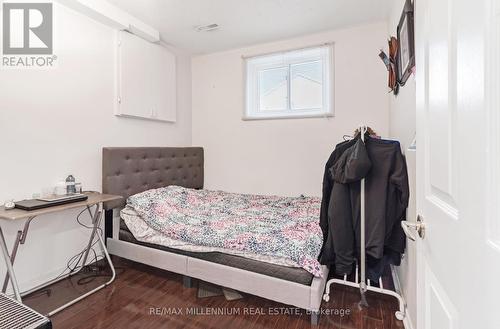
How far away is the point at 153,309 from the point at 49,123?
1.80 m

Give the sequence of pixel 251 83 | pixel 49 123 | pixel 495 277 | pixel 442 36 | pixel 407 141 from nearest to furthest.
Result: 1. pixel 495 277
2. pixel 442 36
3. pixel 407 141
4. pixel 49 123
5. pixel 251 83

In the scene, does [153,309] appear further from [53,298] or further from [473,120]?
[473,120]

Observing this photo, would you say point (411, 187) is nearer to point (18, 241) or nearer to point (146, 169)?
point (146, 169)

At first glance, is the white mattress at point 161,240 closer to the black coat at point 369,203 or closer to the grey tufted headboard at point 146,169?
the grey tufted headboard at point 146,169

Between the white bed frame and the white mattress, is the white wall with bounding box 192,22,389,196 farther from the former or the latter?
the white bed frame

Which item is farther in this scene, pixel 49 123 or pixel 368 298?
pixel 49 123

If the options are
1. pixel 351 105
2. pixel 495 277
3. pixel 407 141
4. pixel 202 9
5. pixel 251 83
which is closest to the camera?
pixel 495 277

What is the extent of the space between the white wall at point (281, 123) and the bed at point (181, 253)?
0.52m

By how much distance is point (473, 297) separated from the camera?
1.60ft

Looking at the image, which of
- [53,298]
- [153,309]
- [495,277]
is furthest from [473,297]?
[53,298]

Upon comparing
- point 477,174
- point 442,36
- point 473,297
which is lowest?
point 473,297

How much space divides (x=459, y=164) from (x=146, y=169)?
2.88 m

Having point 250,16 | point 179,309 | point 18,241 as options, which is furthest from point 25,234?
point 250,16

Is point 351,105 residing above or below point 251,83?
below
